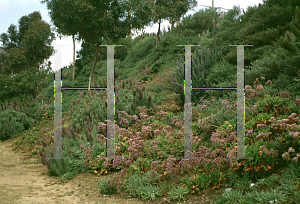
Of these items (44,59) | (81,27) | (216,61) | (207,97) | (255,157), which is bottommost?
(255,157)

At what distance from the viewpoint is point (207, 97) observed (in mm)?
7066

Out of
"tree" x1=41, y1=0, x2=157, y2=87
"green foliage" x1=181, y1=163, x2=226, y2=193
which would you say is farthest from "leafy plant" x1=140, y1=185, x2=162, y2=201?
"tree" x1=41, y1=0, x2=157, y2=87

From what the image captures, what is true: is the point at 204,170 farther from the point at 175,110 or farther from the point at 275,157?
the point at 175,110

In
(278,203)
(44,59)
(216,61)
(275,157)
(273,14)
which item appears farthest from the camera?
(44,59)

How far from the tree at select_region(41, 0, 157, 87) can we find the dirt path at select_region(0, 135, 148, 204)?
9775 mm

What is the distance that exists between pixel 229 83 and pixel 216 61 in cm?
220

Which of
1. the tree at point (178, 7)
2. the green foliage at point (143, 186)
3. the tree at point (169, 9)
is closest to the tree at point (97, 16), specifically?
the tree at point (169, 9)

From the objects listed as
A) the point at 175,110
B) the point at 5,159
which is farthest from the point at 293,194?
the point at 5,159

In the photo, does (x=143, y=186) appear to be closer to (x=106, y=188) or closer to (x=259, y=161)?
(x=106, y=188)

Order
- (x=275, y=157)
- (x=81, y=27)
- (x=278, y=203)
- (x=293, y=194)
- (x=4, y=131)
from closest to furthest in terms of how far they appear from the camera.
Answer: (x=278, y=203), (x=293, y=194), (x=275, y=157), (x=4, y=131), (x=81, y=27)

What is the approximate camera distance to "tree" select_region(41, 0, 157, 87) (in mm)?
13727

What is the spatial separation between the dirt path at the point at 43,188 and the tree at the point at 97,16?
385 inches

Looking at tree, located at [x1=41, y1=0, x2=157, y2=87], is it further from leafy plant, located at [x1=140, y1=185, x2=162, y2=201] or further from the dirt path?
leafy plant, located at [x1=140, y1=185, x2=162, y2=201]

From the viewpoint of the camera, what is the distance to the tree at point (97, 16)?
13727mm
